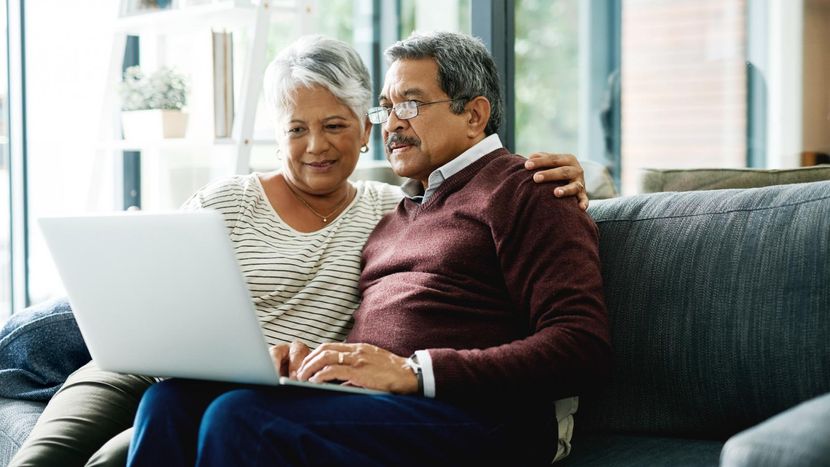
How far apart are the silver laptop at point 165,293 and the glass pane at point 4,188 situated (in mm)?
2008

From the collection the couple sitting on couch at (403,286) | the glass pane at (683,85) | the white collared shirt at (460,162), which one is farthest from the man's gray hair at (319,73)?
the glass pane at (683,85)

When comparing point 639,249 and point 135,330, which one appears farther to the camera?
point 639,249

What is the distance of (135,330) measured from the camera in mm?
1491

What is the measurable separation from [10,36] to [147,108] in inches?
24.7

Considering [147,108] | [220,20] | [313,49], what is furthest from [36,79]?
[313,49]

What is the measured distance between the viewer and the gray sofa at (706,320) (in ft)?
5.11

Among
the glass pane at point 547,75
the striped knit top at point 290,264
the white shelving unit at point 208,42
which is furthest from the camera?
the glass pane at point 547,75

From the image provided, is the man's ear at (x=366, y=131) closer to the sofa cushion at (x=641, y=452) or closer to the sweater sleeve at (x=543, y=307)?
the sweater sleeve at (x=543, y=307)

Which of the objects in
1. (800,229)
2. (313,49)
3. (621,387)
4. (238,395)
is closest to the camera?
(238,395)

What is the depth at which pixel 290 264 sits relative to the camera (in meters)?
1.93

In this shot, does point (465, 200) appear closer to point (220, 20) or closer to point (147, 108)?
point (220, 20)

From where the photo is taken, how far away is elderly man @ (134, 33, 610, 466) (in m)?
1.41

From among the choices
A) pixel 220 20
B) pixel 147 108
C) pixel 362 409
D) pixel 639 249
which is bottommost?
pixel 362 409

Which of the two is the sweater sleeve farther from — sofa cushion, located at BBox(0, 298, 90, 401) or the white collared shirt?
sofa cushion, located at BBox(0, 298, 90, 401)
